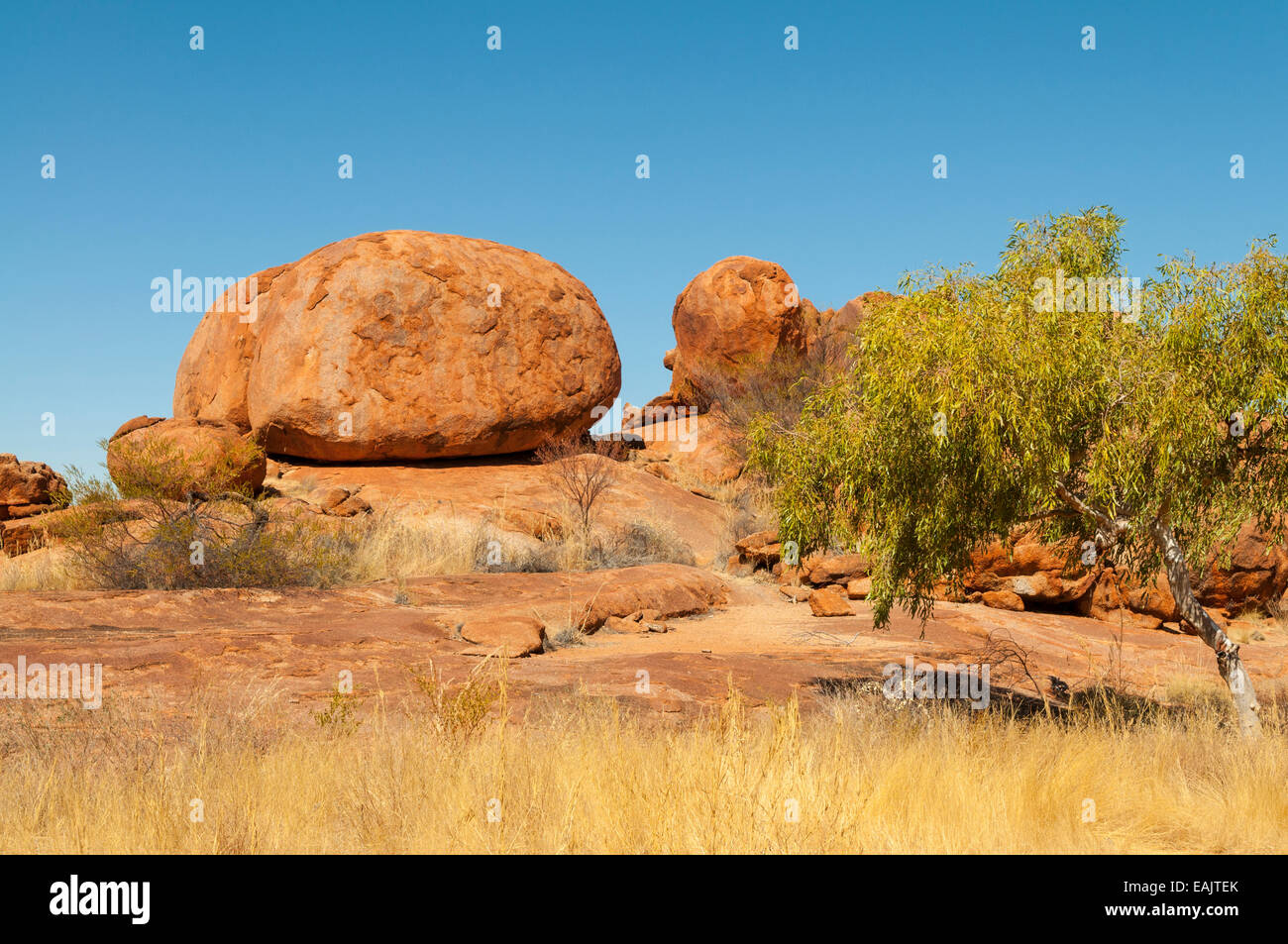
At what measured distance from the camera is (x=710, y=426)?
3080 centimetres

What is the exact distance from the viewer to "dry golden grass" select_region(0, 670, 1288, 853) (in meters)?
4.21

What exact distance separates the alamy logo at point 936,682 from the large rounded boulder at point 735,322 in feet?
75.8

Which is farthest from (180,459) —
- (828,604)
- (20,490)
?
(828,604)

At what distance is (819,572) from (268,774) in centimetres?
1123

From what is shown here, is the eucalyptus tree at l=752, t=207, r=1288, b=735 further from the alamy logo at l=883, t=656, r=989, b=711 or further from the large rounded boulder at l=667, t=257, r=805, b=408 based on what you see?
the large rounded boulder at l=667, t=257, r=805, b=408

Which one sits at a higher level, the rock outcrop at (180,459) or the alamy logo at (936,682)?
the rock outcrop at (180,459)

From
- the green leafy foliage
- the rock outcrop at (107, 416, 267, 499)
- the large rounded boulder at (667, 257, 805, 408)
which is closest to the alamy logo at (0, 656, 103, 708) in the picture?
the green leafy foliage

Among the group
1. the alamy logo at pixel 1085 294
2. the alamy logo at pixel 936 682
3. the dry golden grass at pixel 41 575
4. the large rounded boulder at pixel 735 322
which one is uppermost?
the large rounded boulder at pixel 735 322

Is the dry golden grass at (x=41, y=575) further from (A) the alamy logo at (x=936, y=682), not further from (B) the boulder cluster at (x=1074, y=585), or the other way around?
(A) the alamy logo at (x=936, y=682)

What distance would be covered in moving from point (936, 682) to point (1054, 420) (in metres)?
3.24

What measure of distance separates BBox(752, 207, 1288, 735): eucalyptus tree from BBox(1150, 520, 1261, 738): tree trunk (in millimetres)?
16
